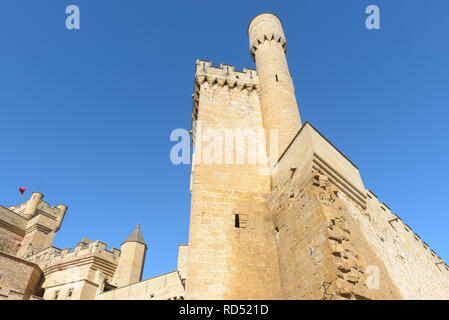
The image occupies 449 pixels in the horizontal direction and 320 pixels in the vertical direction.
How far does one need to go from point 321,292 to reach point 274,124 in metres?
6.19

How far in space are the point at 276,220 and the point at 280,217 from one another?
22 cm

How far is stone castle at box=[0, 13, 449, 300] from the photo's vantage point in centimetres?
633

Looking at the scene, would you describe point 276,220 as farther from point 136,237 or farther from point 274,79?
point 136,237

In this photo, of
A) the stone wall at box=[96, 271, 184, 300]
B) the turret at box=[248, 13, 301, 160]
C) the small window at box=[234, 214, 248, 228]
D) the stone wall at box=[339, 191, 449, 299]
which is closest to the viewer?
the small window at box=[234, 214, 248, 228]

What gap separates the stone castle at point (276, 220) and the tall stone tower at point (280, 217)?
0.03 metres

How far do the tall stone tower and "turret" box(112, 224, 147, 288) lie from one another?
1331 cm

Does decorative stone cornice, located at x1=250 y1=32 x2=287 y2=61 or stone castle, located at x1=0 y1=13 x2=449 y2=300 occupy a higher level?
decorative stone cornice, located at x1=250 y1=32 x2=287 y2=61

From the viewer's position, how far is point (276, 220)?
8203mm

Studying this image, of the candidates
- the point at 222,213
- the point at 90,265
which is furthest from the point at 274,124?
the point at 90,265

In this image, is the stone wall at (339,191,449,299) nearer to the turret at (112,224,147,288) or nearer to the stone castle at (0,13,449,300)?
the stone castle at (0,13,449,300)

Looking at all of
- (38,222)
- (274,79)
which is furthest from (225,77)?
→ (38,222)

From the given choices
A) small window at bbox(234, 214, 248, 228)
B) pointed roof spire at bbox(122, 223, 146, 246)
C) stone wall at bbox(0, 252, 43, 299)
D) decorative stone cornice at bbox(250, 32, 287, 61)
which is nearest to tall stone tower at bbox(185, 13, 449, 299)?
small window at bbox(234, 214, 248, 228)

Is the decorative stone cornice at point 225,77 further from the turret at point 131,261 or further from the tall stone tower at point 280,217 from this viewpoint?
the turret at point 131,261
